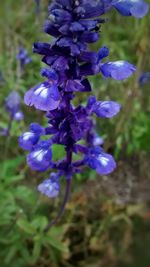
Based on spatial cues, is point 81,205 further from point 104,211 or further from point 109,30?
point 109,30

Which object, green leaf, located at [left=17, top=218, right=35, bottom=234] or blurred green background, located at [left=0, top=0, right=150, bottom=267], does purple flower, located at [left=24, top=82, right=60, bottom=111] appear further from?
green leaf, located at [left=17, top=218, right=35, bottom=234]

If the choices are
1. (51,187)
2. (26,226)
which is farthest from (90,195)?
(51,187)

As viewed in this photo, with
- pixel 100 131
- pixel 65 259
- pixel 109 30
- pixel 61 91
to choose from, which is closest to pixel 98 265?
pixel 65 259

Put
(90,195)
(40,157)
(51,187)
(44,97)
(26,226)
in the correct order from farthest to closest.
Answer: (90,195), (26,226), (51,187), (40,157), (44,97)

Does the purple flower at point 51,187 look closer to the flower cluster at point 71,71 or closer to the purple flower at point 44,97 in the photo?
the flower cluster at point 71,71

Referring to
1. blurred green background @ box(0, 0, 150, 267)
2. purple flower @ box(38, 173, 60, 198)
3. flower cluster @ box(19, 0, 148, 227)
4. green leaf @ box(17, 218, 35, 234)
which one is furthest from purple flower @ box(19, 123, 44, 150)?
green leaf @ box(17, 218, 35, 234)

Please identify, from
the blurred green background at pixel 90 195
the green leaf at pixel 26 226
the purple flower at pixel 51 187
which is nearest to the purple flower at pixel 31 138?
the purple flower at pixel 51 187

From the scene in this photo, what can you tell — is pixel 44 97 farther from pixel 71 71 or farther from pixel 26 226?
pixel 26 226
